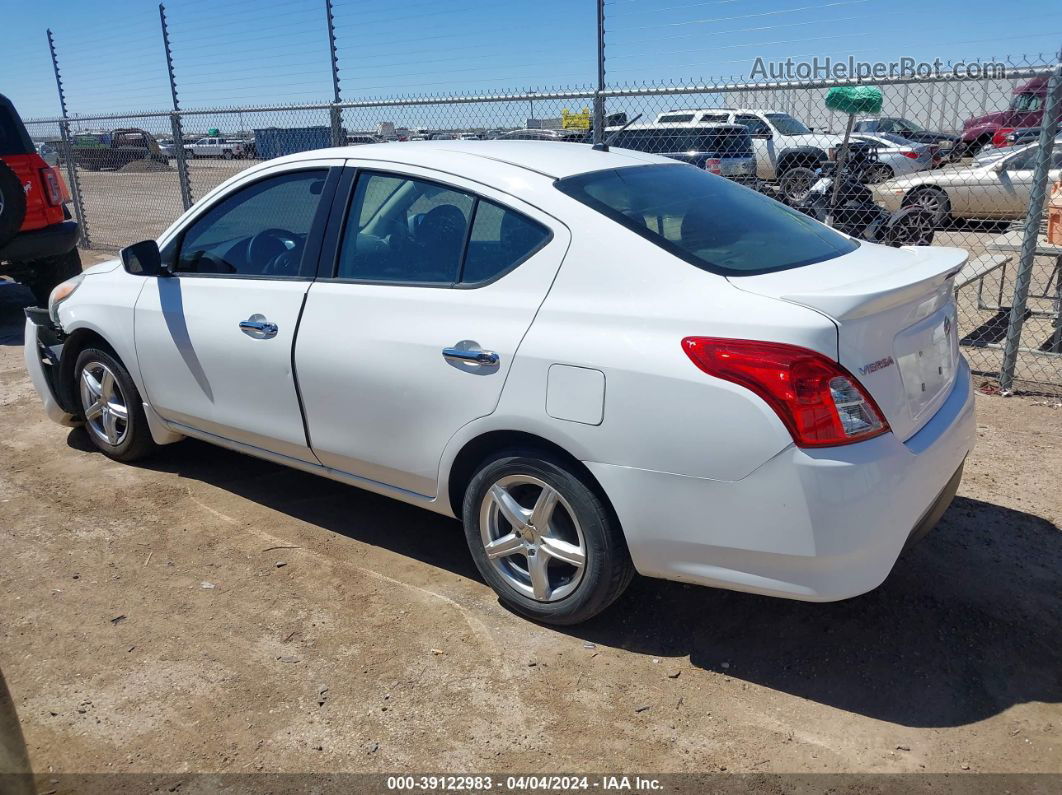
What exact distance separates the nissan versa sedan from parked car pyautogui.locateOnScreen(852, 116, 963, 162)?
37.0 feet

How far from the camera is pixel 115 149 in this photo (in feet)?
42.5

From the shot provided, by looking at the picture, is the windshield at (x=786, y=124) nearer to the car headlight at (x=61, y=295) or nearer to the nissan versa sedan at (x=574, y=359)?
the nissan versa sedan at (x=574, y=359)

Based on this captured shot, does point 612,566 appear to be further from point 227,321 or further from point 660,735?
point 227,321

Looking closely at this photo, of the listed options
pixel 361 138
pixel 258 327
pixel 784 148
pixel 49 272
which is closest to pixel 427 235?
pixel 258 327

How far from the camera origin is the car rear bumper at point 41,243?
7.99 metres

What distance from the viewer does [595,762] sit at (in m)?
2.55

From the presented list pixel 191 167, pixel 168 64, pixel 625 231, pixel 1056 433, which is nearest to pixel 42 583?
pixel 625 231

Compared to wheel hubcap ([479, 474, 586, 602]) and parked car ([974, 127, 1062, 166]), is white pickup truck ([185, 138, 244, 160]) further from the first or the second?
parked car ([974, 127, 1062, 166])

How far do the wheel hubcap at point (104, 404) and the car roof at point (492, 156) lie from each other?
1.68 m

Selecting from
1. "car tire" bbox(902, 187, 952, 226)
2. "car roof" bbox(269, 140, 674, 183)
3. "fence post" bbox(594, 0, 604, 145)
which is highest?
"fence post" bbox(594, 0, 604, 145)

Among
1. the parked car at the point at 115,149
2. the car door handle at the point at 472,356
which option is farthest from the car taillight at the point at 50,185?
the car door handle at the point at 472,356

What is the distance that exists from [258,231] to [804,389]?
2657mm

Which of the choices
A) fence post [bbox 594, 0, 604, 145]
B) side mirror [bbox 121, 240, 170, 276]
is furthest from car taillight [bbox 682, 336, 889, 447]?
fence post [bbox 594, 0, 604, 145]

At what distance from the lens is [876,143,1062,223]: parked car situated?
35.1ft
